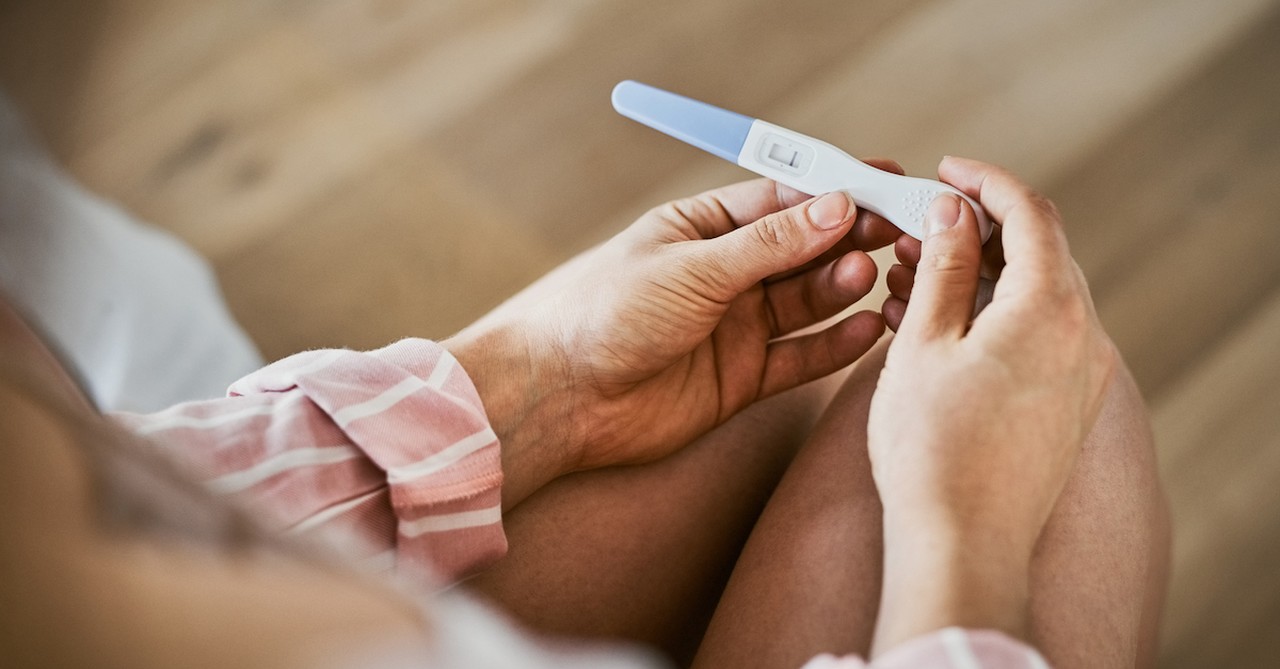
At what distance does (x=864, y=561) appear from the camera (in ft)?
1.61

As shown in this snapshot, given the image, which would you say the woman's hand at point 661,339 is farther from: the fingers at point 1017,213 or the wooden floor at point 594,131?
the wooden floor at point 594,131

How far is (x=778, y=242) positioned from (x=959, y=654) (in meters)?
0.33

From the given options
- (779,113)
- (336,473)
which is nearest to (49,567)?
(336,473)

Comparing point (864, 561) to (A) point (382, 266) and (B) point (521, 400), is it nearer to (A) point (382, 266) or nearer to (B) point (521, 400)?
(B) point (521, 400)

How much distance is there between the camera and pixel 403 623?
30cm

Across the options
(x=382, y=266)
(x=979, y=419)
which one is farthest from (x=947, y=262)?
(x=382, y=266)

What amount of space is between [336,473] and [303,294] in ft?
1.98

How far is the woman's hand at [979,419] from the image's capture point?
41cm

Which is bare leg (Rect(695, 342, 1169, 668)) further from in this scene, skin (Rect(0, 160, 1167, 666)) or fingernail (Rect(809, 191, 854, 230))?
fingernail (Rect(809, 191, 854, 230))

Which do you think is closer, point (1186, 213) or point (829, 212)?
point (829, 212)

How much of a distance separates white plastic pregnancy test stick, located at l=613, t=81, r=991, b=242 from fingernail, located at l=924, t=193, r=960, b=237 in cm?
2

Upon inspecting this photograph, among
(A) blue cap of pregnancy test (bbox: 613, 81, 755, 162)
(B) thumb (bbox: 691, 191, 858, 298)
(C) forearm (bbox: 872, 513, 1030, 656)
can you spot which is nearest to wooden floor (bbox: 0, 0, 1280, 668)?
(A) blue cap of pregnancy test (bbox: 613, 81, 755, 162)

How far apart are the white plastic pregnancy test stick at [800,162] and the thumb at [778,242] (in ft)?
0.07

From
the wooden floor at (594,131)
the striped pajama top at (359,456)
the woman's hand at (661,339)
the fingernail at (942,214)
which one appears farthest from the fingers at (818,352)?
the wooden floor at (594,131)
